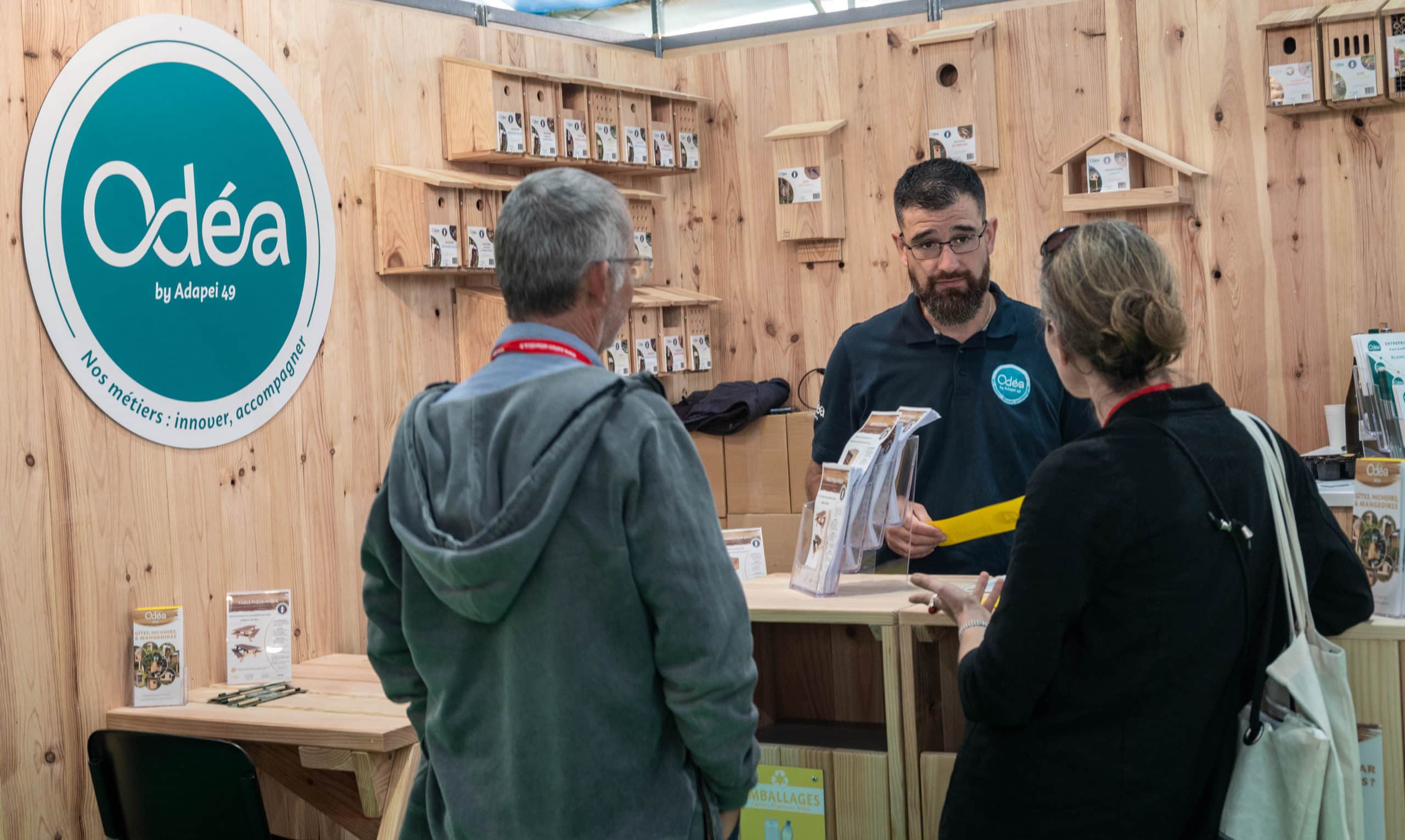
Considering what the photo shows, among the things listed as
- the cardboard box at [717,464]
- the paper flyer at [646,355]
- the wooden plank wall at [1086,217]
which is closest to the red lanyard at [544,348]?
the paper flyer at [646,355]

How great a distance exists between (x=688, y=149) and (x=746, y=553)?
2422 mm

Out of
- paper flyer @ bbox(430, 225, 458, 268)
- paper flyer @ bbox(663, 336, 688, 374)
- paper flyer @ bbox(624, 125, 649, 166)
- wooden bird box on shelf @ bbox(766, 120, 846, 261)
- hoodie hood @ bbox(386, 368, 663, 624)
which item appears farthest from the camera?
wooden bird box on shelf @ bbox(766, 120, 846, 261)

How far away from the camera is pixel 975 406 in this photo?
9.87 ft

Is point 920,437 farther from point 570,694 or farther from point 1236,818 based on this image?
point 570,694

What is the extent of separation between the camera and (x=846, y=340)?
3242 millimetres

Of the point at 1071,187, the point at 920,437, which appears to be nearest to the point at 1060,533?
the point at 920,437

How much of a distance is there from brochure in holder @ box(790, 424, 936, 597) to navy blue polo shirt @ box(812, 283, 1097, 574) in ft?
0.84

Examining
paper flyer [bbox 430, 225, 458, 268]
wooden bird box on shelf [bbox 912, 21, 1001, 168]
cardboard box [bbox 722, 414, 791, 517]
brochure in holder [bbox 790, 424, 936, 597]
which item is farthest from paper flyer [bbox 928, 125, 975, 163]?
brochure in holder [bbox 790, 424, 936, 597]

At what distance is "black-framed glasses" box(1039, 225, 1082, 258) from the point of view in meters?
1.85

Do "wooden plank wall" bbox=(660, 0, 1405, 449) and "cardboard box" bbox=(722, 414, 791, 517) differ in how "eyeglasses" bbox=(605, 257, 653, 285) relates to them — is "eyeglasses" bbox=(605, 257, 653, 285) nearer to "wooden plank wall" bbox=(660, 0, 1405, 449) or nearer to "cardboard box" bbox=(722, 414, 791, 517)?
"cardboard box" bbox=(722, 414, 791, 517)

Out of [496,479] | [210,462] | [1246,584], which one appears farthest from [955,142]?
[496,479]

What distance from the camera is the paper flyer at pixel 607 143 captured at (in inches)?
178

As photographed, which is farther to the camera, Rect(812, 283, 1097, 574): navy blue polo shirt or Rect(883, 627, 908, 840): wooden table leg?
Rect(812, 283, 1097, 574): navy blue polo shirt

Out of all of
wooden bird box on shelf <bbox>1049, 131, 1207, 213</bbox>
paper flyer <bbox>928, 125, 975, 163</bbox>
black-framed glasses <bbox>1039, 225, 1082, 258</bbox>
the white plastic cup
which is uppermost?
paper flyer <bbox>928, 125, 975, 163</bbox>
